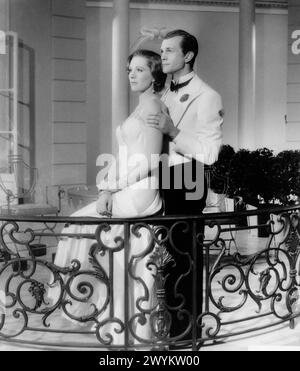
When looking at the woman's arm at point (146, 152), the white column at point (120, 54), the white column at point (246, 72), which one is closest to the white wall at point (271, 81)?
the white column at point (246, 72)

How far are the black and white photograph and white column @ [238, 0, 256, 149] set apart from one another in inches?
0.8

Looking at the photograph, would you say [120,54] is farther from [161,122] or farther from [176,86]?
[161,122]

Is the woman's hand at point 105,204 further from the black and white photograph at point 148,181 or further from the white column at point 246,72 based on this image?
the white column at point 246,72

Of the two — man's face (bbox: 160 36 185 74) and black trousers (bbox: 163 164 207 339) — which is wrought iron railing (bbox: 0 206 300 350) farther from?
man's face (bbox: 160 36 185 74)

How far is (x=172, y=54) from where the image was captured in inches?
144

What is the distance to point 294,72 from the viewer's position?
949 centimetres

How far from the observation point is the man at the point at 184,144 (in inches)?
141

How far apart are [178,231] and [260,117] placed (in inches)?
269

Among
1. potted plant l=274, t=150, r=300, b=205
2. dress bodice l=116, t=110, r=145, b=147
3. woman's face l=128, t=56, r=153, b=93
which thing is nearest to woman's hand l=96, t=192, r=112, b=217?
dress bodice l=116, t=110, r=145, b=147

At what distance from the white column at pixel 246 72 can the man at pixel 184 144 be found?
5253 mm

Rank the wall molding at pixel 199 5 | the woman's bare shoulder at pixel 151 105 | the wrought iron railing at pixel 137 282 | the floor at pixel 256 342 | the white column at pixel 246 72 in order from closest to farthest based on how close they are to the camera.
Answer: the wrought iron railing at pixel 137 282, the woman's bare shoulder at pixel 151 105, the floor at pixel 256 342, the white column at pixel 246 72, the wall molding at pixel 199 5

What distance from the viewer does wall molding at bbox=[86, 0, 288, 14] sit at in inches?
370

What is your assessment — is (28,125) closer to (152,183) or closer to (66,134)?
(66,134)
